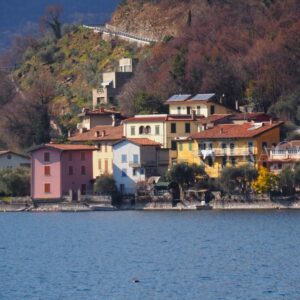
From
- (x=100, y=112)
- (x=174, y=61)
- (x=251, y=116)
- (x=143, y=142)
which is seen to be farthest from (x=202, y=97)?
(x=174, y=61)

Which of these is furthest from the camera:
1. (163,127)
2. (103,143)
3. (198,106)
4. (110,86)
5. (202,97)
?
(110,86)

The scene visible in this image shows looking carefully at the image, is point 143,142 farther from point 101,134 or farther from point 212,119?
point 101,134

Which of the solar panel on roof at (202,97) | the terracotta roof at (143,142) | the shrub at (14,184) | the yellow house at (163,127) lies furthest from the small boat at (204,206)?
the solar panel on roof at (202,97)

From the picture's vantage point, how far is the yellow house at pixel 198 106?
11244cm

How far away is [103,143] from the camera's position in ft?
356

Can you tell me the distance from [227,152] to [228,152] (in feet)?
0.28

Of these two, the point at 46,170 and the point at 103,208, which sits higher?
the point at 46,170

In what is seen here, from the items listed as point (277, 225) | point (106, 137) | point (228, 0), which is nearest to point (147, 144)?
point (106, 137)

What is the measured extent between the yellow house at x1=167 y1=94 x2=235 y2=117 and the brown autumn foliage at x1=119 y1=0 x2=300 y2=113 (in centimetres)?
309

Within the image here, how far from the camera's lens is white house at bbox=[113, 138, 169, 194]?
103062mm

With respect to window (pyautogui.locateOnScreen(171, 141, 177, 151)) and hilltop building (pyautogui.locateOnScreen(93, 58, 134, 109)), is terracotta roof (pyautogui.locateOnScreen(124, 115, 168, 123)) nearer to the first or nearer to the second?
window (pyautogui.locateOnScreen(171, 141, 177, 151))

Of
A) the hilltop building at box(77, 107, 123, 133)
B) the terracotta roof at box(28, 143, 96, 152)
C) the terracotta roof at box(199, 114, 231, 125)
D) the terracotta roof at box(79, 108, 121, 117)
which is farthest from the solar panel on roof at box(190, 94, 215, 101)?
the terracotta roof at box(28, 143, 96, 152)

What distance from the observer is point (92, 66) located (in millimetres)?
147250

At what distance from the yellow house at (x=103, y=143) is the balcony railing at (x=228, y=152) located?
7.36m
